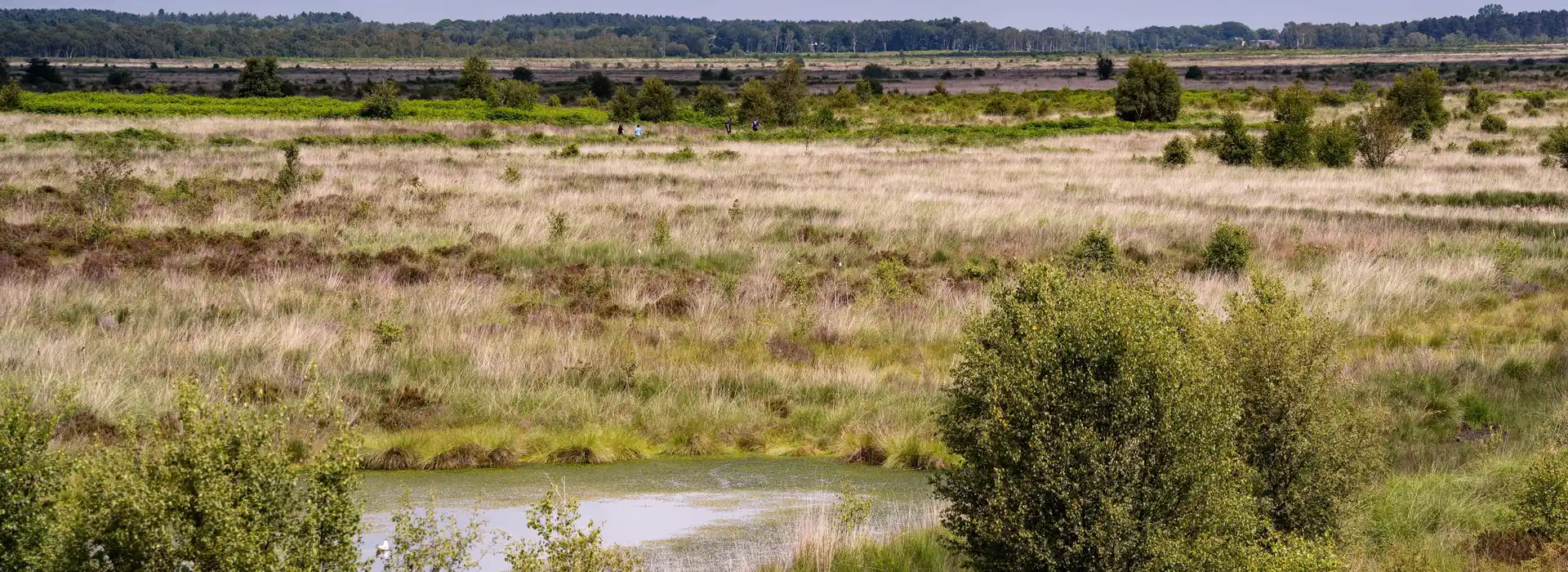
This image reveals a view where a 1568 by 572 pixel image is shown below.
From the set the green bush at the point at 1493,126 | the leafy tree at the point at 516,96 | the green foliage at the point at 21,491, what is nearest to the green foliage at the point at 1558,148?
the green bush at the point at 1493,126

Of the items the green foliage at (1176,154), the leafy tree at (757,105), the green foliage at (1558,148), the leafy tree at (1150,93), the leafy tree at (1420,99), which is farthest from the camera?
the leafy tree at (757,105)

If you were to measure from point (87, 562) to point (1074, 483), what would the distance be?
13.8 feet

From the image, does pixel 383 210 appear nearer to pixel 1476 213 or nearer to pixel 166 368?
pixel 166 368

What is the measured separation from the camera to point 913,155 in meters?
41.9

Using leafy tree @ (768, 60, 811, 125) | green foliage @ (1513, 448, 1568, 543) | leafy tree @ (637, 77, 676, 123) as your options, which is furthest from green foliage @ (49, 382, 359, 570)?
leafy tree @ (637, 77, 676, 123)

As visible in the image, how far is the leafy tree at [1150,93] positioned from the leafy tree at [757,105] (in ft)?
53.7

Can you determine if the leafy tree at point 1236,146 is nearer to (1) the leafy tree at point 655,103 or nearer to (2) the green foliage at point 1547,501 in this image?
(1) the leafy tree at point 655,103

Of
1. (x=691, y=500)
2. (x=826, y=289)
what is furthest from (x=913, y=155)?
(x=691, y=500)

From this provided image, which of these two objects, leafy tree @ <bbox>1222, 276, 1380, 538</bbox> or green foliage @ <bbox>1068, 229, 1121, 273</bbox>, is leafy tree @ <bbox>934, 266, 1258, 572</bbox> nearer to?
leafy tree @ <bbox>1222, 276, 1380, 538</bbox>

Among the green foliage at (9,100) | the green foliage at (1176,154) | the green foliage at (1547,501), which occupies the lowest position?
the green foliage at (1176,154)

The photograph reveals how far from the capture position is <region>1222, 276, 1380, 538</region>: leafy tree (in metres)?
7.30

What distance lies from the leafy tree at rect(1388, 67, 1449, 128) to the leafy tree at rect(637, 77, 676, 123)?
1250 inches

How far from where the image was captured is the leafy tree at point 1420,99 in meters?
48.4

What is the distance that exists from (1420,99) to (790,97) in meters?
26.7
